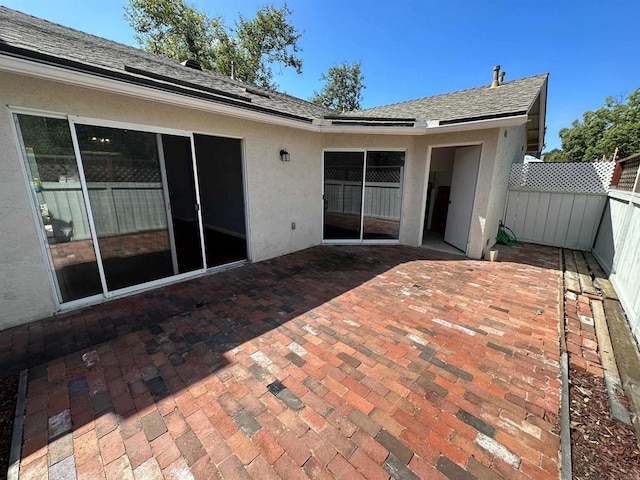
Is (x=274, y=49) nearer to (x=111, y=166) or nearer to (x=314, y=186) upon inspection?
(x=314, y=186)

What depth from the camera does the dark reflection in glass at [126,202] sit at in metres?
3.56

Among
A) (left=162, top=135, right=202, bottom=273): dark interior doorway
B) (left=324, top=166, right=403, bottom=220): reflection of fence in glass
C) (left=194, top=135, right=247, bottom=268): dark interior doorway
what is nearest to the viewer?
(left=162, top=135, right=202, bottom=273): dark interior doorway

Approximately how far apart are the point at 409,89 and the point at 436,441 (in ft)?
85.0

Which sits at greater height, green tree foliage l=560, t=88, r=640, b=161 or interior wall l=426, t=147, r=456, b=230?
green tree foliage l=560, t=88, r=640, b=161

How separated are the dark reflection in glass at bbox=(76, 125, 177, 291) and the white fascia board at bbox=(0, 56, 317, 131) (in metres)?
0.67

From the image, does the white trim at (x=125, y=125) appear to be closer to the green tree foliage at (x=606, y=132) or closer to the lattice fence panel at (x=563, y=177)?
the lattice fence panel at (x=563, y=177)

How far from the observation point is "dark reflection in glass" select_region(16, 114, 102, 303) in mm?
3111

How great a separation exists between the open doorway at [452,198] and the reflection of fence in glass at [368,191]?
4.95 ft

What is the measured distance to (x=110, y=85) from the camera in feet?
10.1

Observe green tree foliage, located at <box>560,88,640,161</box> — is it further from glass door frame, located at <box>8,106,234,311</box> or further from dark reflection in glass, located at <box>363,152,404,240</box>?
glass door frame, located at <box>8,106,234,311</box>

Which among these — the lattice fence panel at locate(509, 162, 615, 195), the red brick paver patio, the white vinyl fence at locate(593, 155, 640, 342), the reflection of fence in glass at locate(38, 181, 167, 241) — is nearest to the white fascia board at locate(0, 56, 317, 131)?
the reflection of fence in glass at locate(38, 181, 167, 241)

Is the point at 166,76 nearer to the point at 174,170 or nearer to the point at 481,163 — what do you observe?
the point at 174,170

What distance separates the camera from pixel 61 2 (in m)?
9.77

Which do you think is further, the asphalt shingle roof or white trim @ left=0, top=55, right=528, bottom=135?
the asphalt shingle roof
